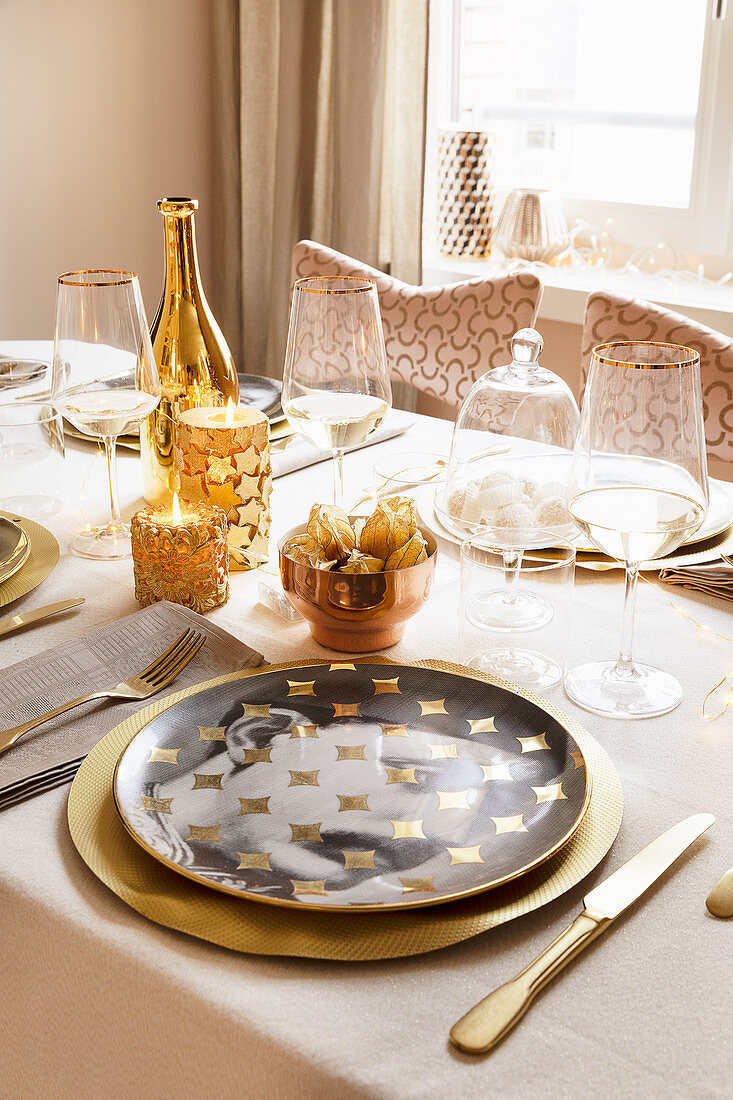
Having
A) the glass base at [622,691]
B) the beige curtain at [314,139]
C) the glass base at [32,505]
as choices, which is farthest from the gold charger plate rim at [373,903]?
the beige curtain at [314,139]

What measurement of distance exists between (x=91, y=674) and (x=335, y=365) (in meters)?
0.37

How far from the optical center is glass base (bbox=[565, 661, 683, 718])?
753mm

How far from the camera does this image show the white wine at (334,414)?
962 mm

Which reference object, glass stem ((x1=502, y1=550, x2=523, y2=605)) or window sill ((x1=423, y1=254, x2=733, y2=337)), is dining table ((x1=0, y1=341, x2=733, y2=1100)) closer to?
glass stem ((x1=502, y1=550, x2=523, y2=605))

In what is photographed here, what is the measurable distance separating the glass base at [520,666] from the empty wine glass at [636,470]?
2cm

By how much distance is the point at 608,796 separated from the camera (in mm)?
636

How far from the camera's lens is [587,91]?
2.72m

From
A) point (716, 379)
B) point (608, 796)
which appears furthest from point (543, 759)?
point (716, 379)

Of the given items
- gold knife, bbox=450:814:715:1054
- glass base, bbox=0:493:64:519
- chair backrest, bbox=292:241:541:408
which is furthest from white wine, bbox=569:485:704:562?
chair backrest, bbox=292:241:541:408

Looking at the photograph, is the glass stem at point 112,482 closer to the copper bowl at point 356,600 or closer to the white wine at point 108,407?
the white wine at point 108,407

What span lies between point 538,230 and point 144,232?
1.17 meters

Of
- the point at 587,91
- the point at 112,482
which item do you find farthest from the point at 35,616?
the point at 587,91

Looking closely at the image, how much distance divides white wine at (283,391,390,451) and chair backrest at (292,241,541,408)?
0.95 m

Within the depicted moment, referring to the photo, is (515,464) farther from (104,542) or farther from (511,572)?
(104,542)
